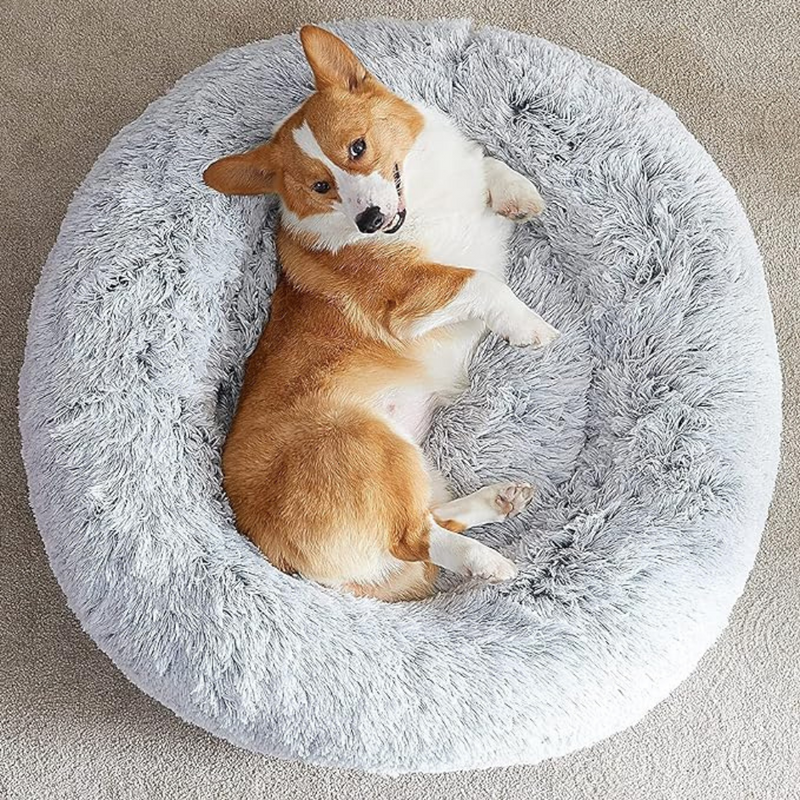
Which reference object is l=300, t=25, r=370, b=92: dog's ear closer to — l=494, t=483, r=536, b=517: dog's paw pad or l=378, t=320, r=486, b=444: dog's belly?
l=378, t=320, r=486, b=444: dog's belly

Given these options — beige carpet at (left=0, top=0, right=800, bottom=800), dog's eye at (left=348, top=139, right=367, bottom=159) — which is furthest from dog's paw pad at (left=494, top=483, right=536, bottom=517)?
dog's eye at (left=348, top=139, right=367, bottom=159)

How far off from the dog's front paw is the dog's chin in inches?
12.8

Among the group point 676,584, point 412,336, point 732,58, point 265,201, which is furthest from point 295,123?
point 732,58

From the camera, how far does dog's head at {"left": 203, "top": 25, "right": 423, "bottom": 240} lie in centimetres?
199

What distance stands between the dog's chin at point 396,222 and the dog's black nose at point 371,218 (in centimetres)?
4

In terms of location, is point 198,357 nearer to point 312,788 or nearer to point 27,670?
point 27,670

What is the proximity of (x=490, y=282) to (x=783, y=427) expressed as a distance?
90cm

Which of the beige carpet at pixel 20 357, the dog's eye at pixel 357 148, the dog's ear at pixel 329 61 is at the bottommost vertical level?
the beige carpet at pixel 20 357

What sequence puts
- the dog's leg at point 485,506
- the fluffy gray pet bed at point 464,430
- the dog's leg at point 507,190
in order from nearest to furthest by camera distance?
the fluffy gray pet bed at point 464,430, the dog's leg at point 485,506, the dog's leg at point 507,190

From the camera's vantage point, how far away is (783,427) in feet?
8.21

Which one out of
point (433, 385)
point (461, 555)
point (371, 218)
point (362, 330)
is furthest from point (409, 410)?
point (371, 218)

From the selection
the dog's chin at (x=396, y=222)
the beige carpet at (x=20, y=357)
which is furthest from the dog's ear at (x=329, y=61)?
the beige carpet at (x=20, y=357)

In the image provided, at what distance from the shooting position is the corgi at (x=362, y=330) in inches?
79.7

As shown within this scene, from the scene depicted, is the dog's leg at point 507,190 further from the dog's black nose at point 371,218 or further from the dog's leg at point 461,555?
the dog's leg at point 461,555
